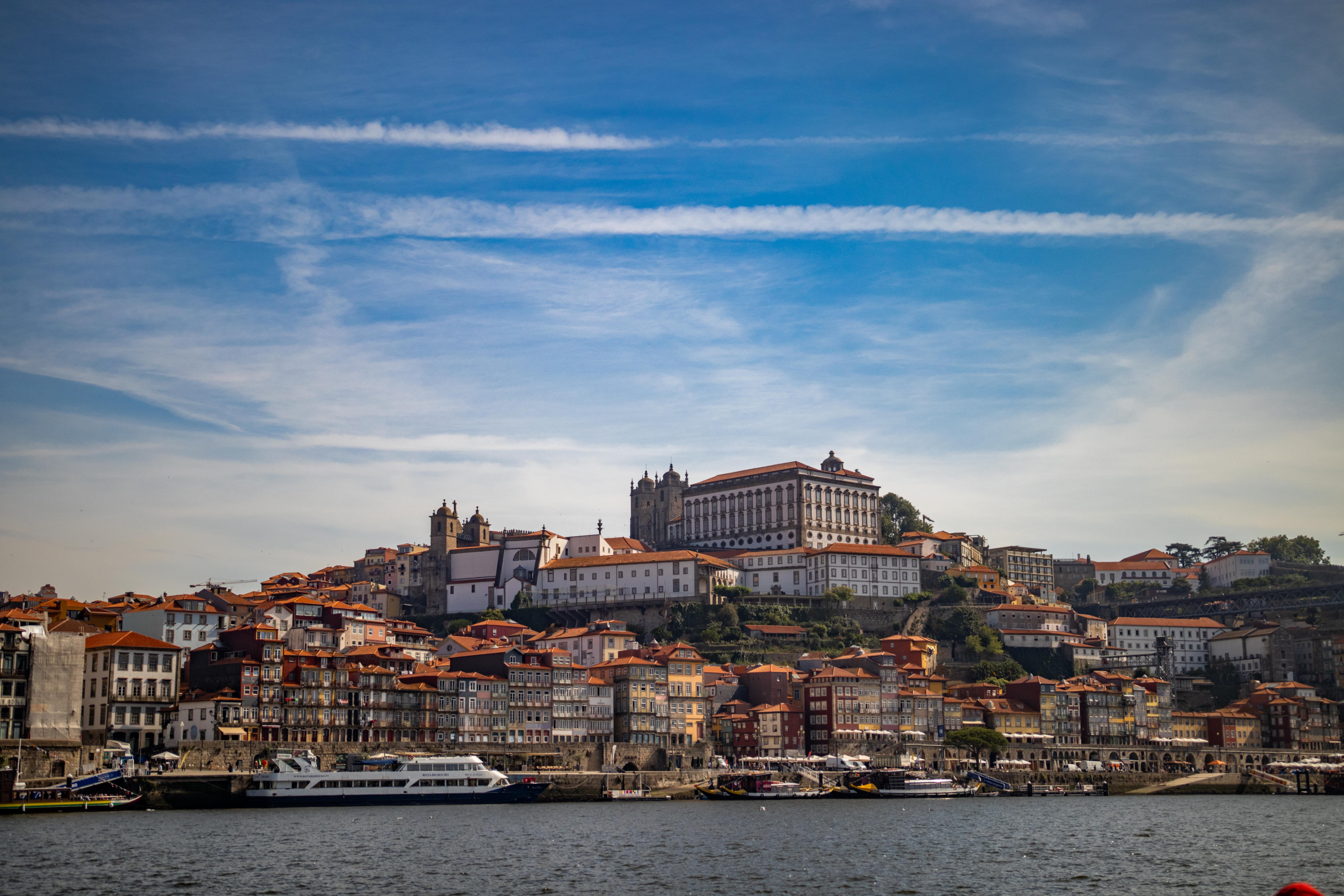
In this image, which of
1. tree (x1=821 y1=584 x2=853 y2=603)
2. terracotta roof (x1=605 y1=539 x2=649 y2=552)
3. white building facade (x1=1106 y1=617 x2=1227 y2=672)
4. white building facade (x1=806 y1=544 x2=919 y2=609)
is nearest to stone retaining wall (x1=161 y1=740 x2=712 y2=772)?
tree (x1=821 y1=584 x2=853 y2=603)

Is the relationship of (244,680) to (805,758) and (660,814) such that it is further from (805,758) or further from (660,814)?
(805,758)

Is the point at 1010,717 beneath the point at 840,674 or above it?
beneath

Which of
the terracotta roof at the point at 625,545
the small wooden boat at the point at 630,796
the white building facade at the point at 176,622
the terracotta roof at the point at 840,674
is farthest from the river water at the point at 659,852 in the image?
the terracotta roof at the point at 625,545

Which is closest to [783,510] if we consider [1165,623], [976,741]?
[1165,623]

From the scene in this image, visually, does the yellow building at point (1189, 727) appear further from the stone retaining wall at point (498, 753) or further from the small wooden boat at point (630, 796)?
the small wooden boat at point (630, 796)

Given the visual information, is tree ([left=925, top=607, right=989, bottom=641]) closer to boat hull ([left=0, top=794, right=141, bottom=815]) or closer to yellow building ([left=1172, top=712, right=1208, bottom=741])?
yellow building ([left=1172, top=712, right=1208, bottom=741])

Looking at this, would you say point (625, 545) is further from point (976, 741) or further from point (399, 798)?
point (399, 798)

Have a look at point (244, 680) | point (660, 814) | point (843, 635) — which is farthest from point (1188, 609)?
point (244, 680)
